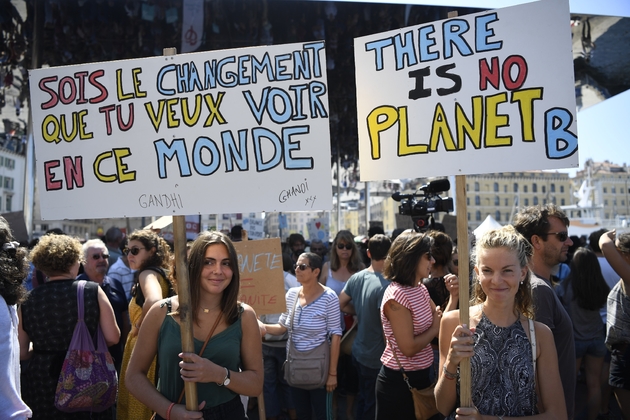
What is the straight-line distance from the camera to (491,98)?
2.50m

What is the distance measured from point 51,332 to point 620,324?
4080 mm

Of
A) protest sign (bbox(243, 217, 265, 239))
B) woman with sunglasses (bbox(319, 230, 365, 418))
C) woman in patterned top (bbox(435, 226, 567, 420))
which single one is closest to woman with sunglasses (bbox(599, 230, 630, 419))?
woman in patterned top (bbox(435, 226, 567, 420))

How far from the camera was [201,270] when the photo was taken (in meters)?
2.69

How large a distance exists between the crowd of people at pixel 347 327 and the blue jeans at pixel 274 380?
1cm

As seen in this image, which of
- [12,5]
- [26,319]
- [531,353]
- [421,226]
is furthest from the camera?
[12,5]

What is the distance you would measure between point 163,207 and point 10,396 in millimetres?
1048

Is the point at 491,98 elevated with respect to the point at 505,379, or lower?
elevated

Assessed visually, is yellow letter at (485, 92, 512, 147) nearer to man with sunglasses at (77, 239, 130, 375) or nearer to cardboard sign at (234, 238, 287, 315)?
cardboard sign at (234, 238, 287, 315)

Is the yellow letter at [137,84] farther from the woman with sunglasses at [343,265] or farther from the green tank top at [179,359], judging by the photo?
the woman with sunglasses at [343,265]

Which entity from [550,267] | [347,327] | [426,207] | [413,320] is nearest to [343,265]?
[347,327]

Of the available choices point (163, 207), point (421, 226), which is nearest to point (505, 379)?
point (163, 207)

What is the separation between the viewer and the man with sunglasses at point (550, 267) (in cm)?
281

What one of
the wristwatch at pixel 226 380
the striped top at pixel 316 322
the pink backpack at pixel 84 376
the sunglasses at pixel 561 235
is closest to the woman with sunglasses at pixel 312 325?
the striped top at pixel 316 322

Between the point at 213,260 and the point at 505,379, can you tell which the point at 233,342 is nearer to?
the point at 213,260
